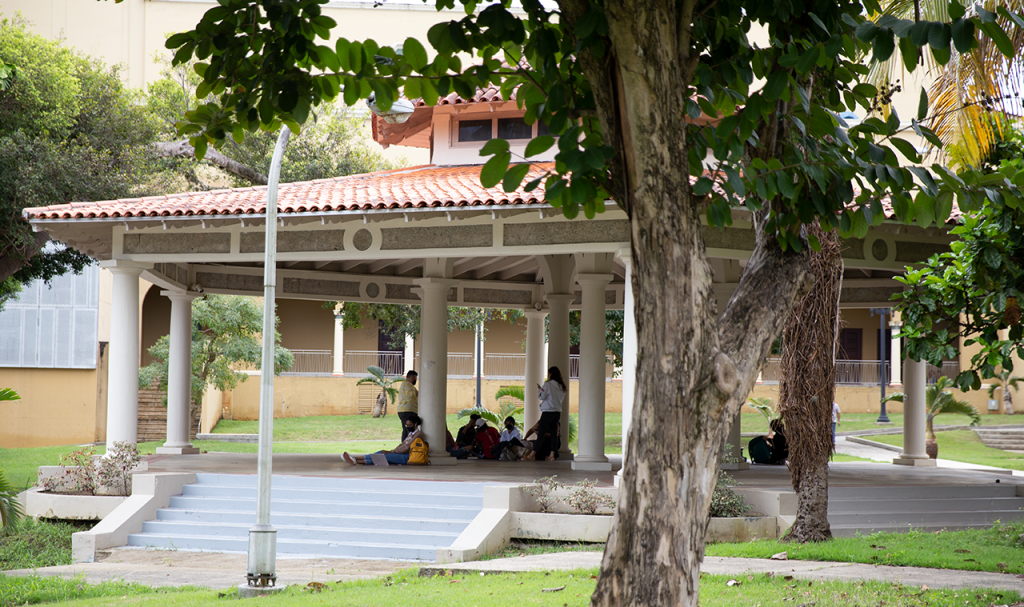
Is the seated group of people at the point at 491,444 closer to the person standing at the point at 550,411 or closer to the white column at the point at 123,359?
the person standing at the point at 550,411

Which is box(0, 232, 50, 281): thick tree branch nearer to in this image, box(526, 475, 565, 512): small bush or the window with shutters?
box(526, 475, 565, 512): small bush

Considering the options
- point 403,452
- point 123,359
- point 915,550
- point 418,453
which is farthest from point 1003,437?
point 123,359

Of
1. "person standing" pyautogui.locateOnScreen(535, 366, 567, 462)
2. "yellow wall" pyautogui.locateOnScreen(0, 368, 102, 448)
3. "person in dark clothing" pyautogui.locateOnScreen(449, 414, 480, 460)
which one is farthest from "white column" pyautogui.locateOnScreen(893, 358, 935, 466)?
"yellow wall" pyautogui.locateOnScreen(0, 368, 102, 448)

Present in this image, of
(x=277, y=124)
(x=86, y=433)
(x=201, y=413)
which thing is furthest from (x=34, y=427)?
(x=277, y=124)

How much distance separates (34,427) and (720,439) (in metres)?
27.0

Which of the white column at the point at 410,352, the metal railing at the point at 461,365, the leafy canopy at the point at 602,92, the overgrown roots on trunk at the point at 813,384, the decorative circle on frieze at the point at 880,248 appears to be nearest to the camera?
the leafy canopy at the point at 602,92

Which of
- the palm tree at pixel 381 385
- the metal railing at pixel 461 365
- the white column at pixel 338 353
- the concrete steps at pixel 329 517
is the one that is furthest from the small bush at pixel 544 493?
the metal railing at pixel 461 365

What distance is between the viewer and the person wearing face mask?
17.1 meters

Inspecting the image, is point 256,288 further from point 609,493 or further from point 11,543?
point 609,493

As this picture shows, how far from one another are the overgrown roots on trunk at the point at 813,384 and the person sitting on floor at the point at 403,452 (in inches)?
288

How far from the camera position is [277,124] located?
18.4 feet

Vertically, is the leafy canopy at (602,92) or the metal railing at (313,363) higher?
the leafy canopy at (602,92)

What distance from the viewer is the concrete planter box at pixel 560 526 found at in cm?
1077

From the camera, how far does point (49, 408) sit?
26703 millimetres
